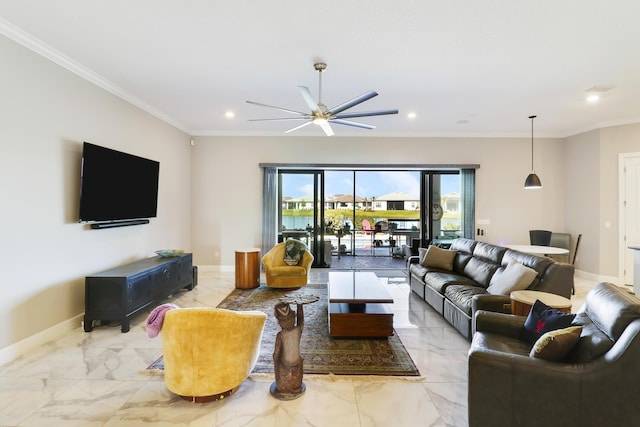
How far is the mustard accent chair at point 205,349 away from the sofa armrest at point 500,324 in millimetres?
1800

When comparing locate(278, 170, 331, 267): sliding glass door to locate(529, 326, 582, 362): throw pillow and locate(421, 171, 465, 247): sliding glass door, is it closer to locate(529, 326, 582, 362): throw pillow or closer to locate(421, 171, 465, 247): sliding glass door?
locate(421, 171, 465, 247): sliding glass door

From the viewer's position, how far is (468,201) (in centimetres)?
633

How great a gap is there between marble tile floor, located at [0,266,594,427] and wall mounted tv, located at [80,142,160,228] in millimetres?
1496

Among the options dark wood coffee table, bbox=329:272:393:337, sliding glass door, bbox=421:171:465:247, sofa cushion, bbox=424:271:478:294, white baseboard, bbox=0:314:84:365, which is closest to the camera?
white baseboard, bbox=0:314:84:365

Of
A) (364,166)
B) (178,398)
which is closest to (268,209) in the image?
(364,166)

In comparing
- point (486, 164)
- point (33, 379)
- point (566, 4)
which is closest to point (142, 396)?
point (33, 379)

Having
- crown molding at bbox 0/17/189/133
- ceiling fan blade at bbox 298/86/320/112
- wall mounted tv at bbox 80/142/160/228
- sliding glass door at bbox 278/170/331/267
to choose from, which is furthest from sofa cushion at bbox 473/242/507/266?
crown molding at bbox 0/17/189/133

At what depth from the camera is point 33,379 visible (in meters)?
2.40

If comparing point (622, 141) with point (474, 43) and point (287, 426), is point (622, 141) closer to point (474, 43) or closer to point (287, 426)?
point (474, 43)

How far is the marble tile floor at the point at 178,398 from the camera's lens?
6.39 feet

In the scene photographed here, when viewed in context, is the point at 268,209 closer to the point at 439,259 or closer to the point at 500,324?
the point at 439,259

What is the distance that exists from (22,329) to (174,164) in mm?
3514

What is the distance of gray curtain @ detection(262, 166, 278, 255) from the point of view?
6.23 m

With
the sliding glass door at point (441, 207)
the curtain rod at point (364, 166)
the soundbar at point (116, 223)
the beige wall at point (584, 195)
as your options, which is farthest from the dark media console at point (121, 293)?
the beige wall at point (584, 195)
